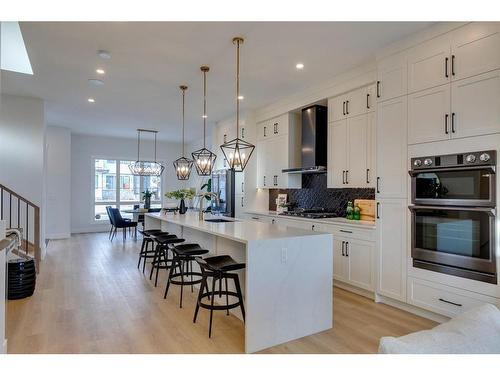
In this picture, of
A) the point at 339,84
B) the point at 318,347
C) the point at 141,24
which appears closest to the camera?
the point at 318,347

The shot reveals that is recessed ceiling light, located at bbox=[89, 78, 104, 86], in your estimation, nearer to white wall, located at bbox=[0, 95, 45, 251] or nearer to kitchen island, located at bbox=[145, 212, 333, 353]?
white wall, located at bbox=[0, 95, 45, 251]

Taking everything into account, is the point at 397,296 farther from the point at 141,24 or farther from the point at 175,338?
the point at 141,24

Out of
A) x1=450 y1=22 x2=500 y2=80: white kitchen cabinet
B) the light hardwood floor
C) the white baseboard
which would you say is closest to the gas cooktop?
the light hardwood floor

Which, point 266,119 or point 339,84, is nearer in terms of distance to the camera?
point 339,84

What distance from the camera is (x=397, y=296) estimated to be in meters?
3.36

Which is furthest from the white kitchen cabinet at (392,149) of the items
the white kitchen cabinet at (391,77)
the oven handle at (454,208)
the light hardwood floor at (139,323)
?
the light hardwood floor at (139,323)

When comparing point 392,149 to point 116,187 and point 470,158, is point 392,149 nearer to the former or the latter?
point 470,158

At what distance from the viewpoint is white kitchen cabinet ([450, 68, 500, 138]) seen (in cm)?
261

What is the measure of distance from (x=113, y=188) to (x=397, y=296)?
862 centimetres

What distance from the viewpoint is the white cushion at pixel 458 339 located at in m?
1.11

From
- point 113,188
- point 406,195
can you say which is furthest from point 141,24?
point 113,188

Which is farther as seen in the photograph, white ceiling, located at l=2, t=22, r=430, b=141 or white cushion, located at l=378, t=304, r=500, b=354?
white ceiling, located at l=2, t=22, r=430, b=141

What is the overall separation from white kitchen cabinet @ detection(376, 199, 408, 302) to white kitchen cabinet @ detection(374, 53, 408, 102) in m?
1.18

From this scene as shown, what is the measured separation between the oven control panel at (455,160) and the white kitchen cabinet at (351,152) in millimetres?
895
